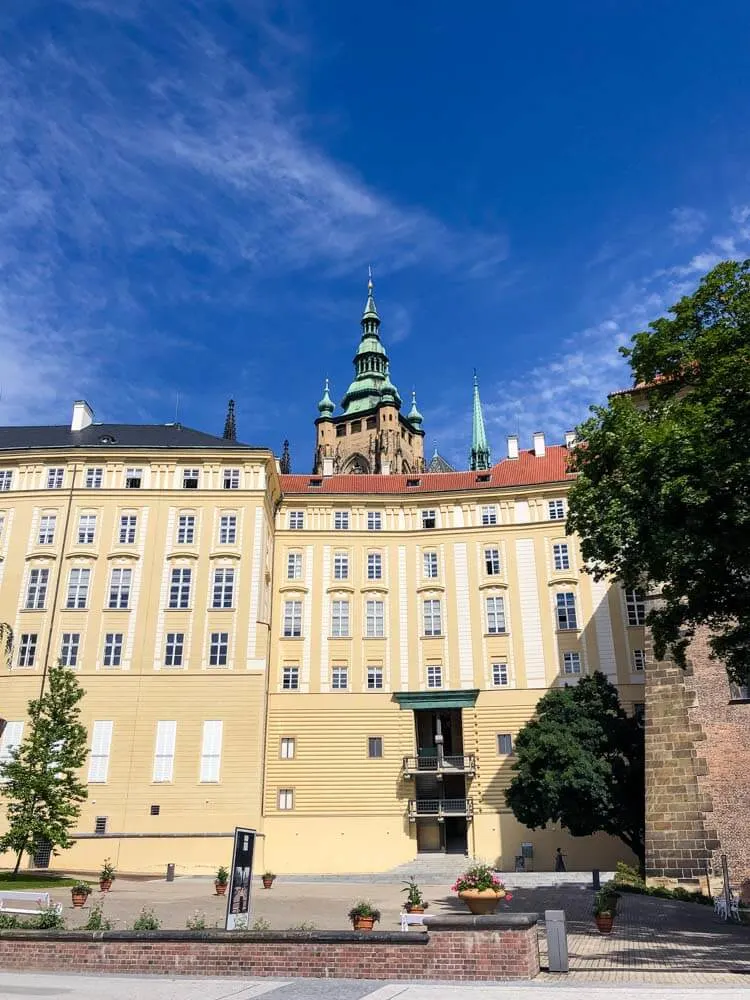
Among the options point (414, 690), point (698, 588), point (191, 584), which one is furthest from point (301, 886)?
point (698, 588)

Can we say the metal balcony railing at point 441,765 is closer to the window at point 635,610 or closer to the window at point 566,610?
the window at point 566,610

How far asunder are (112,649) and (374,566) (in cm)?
1507

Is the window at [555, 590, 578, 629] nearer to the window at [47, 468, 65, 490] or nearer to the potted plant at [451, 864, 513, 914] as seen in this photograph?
the window at [47, 468, 65, 490]

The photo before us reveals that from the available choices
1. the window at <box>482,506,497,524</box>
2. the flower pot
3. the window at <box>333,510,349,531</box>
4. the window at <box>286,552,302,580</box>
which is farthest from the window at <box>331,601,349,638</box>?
the flower pot

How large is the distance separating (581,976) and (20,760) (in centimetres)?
2759

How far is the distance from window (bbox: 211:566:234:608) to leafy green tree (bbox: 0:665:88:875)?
9.36 metres

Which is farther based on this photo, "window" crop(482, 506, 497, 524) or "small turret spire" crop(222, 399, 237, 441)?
"small turret spire" crop(222, 399, 237, 441)

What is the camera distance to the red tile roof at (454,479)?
161 feet

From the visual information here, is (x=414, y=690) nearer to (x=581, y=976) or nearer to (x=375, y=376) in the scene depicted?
(x=581, y=976)

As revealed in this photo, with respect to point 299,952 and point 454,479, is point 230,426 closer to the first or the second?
point 454,479

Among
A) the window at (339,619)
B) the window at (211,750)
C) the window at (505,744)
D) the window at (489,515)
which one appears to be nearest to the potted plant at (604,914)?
the window at (505,744)

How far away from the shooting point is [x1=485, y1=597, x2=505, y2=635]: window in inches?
1759

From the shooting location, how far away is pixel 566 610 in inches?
1748

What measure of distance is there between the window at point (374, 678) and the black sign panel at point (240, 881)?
1100 inches
